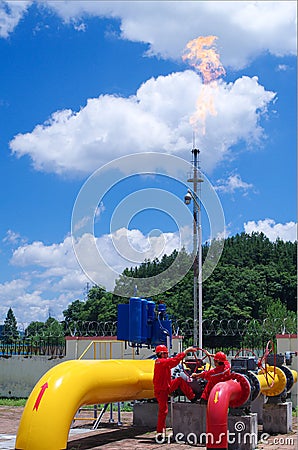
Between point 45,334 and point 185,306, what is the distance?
3385 centimetres

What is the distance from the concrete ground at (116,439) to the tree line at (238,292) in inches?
1583

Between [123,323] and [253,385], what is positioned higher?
[123,323]

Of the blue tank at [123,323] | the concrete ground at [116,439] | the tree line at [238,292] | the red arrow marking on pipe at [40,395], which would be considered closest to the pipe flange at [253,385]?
the concrete ground at [116,439]

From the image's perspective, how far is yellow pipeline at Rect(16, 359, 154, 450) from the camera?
9.75 metres

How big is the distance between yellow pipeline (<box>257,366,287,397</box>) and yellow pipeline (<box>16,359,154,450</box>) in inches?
97.3

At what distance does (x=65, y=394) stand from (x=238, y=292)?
5563 cm

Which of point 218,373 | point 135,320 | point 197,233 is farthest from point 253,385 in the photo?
point 197,233

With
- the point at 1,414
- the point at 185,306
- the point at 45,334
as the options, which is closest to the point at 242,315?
the point at 185,306

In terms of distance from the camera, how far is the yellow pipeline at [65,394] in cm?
975

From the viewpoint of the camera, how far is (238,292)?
65.0 m

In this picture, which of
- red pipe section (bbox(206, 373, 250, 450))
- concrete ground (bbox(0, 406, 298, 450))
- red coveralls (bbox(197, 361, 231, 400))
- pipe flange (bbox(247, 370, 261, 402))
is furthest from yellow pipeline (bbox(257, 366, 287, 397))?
red pipe section (bbox(206, 373, 250, 450))

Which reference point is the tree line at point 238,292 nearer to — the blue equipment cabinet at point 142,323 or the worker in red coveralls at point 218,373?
the blue equipment cabinet at point 142,323

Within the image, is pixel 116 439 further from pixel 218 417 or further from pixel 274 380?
pixel 218 417

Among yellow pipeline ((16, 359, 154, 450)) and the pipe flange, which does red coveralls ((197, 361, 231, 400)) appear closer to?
the pipe flange
